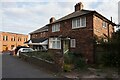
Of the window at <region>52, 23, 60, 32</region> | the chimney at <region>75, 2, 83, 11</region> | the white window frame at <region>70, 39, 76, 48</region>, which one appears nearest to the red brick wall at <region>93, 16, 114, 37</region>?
the white window frame at <region>70, 39, 76, 48</region>

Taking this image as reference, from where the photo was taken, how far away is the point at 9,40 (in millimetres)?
54781

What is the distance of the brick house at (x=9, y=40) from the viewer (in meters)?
52.8

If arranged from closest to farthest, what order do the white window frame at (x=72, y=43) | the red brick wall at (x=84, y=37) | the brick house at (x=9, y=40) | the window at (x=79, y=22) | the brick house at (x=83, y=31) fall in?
1. the red brick wall at (x=84, y=37)
2. the brick house at (x=83, y=31)
3. the window at (x=79, y=22)
4. the white window frame at (x=72, y=43)
5. the brick house at (x=9, y=40)

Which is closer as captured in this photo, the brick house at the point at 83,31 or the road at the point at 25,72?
the road at the point at 25,72

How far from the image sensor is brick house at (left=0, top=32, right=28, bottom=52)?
173 ft

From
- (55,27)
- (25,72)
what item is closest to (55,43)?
(55,27)

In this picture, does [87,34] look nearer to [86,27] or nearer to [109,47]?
[86,27]

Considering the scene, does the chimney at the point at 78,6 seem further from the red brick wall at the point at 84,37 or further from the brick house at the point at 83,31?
the red brick wall at the point at 84,37

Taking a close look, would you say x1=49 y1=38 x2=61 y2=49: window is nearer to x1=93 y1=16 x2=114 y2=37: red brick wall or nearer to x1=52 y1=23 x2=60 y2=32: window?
x1=52 y1=23 x2=60 y2=32: window

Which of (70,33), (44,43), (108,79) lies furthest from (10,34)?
(108,79)

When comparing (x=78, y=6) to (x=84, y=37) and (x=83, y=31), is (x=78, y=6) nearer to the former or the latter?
(x=83, y=31)

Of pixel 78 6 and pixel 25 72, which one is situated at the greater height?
pixel 78 6

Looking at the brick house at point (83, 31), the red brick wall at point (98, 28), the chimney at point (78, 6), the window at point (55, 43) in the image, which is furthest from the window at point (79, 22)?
the chimney at point (78, 6)

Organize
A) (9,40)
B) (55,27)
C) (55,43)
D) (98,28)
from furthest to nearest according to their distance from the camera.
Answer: (9,40) < (55,27) < (55,43) < (98,28)
